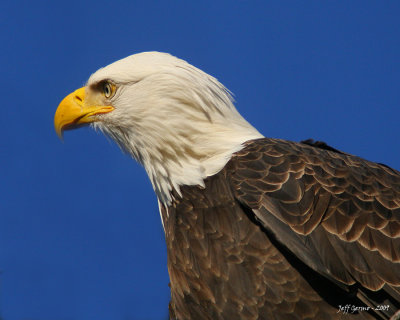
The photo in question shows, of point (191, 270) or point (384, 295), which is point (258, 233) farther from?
point (384, 295)

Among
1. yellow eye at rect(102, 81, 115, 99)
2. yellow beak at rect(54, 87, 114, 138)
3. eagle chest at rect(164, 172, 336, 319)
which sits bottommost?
eagle chest at rect(164, 172, 336, 319)

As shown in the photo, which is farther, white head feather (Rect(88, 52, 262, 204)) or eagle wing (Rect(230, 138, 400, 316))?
white head feather (Rect(88, 52, 262, 204))

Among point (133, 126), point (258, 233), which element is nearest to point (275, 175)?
point (258, 233)

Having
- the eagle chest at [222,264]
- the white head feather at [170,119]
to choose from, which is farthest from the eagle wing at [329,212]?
the white head feather at [170,119]
